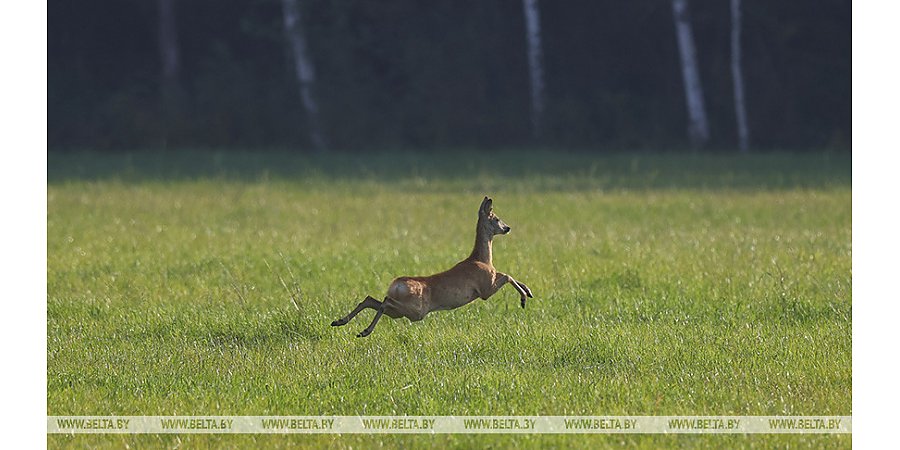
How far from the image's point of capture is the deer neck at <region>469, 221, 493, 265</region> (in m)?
6.74

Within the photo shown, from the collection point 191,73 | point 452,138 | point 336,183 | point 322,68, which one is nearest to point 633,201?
point 336,183

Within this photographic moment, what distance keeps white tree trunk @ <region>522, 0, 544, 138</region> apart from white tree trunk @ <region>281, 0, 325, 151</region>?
5.89 metres

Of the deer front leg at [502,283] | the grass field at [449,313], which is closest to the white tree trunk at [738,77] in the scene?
the grass field at [449,313]

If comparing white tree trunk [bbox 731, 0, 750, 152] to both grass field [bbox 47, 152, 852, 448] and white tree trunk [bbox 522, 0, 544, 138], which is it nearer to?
white tree trunk [bbox 522, 0, 544, 138]

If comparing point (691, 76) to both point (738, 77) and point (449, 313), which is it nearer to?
point (738, 77)

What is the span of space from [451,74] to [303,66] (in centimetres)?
441

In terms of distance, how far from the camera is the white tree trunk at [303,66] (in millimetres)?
35125

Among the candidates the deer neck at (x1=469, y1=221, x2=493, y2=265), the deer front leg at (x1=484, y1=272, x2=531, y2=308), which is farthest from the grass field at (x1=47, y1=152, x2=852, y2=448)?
the deer neck at (x1=469, y1=221, x2=493, y2=265)

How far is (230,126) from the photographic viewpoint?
3572cm

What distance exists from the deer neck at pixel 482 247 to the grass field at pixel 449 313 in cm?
86

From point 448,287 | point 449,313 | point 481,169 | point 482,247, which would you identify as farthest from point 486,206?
point 481,169

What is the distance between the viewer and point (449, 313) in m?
9.77

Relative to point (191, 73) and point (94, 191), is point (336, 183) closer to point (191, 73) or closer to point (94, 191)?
point (94, 191)
